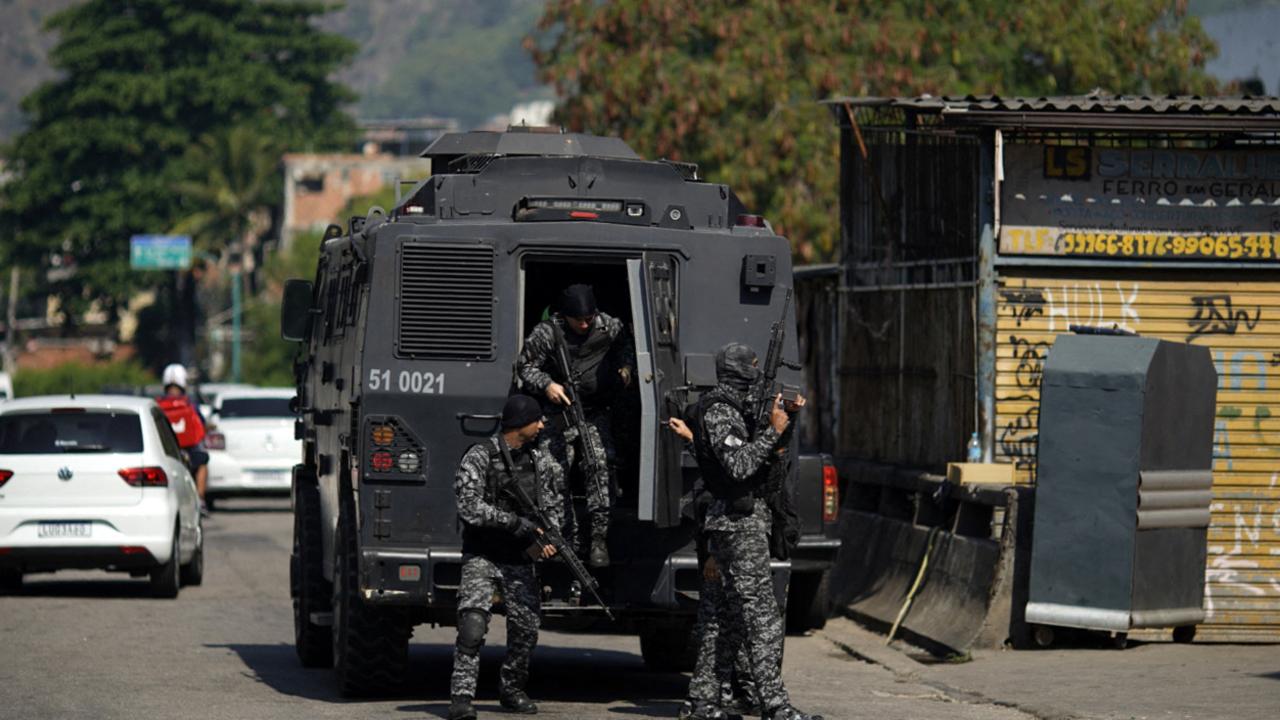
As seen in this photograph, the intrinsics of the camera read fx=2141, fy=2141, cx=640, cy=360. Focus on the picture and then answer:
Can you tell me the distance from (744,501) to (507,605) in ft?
4.86

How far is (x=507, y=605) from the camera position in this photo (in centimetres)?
1105

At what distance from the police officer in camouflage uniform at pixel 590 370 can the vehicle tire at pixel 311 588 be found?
100 inches

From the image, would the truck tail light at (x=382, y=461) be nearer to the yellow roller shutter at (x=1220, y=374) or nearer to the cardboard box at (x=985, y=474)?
the cardboard box at (x=985, y=474)

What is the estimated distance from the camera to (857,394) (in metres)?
19.0

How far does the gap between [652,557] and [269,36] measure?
84560mm

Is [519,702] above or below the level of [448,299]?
below

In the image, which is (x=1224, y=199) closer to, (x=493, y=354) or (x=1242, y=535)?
(x=1242, y=535)

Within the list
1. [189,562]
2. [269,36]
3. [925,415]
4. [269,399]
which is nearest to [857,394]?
[925,415]

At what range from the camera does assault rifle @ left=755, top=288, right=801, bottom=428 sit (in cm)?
1051

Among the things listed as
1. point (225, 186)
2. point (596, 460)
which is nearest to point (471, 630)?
point (596, 460)

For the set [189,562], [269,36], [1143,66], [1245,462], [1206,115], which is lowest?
[189,562]

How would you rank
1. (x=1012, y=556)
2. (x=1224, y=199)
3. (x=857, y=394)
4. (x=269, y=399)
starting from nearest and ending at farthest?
(x=1012, y=556), (x=1224, y=199), (x=857, y=394), (x=269, y=399)

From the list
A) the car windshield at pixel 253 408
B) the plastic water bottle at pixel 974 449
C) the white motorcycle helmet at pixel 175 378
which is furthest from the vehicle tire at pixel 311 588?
the car windshield at pixel 253 408

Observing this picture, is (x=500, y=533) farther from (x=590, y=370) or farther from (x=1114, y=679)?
(x=1114, y=679)
